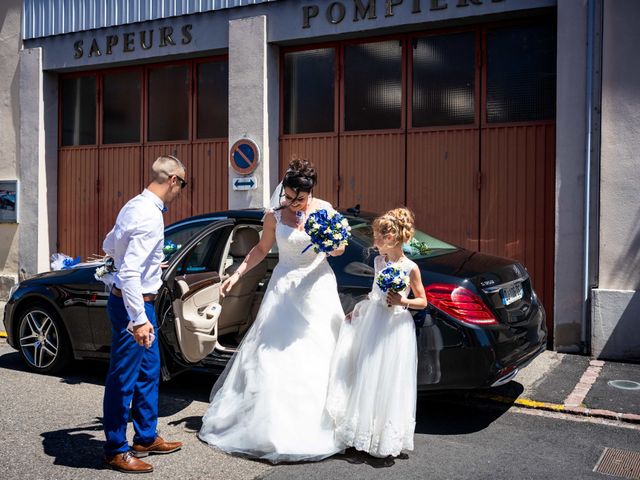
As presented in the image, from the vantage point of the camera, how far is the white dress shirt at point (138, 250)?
443 centimetres

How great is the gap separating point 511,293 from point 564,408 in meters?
1.23

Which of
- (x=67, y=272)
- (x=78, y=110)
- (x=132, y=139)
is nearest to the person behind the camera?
(x=67, y=272)

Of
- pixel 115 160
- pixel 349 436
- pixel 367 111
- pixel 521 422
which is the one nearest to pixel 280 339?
pixel 349 436

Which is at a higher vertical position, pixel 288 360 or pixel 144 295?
pixel 144 295

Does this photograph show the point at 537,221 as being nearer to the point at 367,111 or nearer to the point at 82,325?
the point at 367,111

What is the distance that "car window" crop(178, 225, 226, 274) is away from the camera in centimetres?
648

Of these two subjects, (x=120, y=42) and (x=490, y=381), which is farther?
(x=120, y=42)

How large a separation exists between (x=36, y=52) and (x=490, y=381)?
35.6 ft

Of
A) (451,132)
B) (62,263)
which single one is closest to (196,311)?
(62,263)

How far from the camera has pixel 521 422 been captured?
587 centimetres

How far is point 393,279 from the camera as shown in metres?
4.81

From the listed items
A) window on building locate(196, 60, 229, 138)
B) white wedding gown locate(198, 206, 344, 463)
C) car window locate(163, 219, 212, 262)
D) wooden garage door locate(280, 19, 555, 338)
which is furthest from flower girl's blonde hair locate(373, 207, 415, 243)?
window on building locate(196, 60, 229, 138)

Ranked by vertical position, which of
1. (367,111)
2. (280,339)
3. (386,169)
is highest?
(367,111)

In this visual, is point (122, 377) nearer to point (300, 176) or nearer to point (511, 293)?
point (300, 176)
